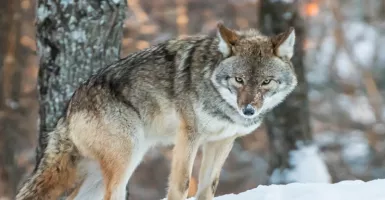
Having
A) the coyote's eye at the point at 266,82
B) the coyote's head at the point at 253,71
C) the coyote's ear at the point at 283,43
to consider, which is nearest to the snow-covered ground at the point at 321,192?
the coyote's head at the point at 253,71

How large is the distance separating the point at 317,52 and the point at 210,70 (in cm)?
1874

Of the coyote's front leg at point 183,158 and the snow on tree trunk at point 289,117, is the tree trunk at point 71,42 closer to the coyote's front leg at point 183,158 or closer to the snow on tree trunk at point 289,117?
the coyote's front leg at point 183,158

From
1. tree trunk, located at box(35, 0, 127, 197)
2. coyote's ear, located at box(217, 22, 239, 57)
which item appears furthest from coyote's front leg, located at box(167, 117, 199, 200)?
tree trunk, located at box(35, 0, 127, 197)

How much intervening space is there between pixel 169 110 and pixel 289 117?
13.9 feet

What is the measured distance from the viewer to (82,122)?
244 inches

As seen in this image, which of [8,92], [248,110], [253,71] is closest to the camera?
[248,110]

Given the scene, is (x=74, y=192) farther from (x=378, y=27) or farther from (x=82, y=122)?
(x=378, y=27)

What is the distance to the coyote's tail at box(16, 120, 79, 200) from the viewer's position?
20.4 ft

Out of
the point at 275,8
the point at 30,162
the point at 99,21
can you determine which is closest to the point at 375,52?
the point at 30,162

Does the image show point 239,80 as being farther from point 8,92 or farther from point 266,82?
point 8,92

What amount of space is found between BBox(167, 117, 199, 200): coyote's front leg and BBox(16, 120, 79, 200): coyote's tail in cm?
89

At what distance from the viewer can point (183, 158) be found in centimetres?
597

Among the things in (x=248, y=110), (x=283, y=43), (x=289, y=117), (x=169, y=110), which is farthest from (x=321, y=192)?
(x=289, y=117)

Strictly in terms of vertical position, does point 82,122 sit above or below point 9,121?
above
